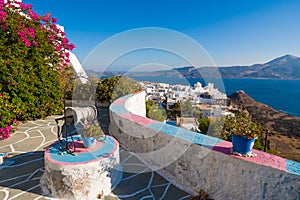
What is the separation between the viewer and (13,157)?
4273 millimetres

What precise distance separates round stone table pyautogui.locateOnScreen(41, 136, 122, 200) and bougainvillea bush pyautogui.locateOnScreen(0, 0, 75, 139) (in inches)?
117

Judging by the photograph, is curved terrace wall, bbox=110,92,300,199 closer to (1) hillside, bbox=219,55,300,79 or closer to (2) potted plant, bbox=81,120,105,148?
(2) potted plant, bbox=81,120,105,148

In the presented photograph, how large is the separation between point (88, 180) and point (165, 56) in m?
3.94

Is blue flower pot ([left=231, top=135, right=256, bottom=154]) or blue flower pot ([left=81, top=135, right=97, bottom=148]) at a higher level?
blue flower pot ([left=231, top=135, right=256, bottom=154])

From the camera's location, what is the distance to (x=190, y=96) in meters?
10.8

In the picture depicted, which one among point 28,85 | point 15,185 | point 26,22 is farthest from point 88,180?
point 26,22

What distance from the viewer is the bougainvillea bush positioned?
5758 mm

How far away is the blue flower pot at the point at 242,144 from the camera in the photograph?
96.5 inches

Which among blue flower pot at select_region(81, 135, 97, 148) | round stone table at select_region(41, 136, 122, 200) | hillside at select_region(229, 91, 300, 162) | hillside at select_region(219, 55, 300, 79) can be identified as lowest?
hillside at select_region(229, 91, 300, 162)

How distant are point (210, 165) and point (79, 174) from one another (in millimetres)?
1980

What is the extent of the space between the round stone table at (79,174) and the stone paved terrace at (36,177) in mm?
202

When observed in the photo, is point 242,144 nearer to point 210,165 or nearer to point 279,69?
point 210,165

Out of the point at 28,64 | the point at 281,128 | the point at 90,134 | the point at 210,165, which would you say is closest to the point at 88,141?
the point at 90,134

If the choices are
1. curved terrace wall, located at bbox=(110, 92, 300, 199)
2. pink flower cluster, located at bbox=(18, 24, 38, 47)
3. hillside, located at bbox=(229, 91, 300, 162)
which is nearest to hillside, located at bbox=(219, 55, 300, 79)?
hillside, located at bbox=(229, 91, 300, 162)
